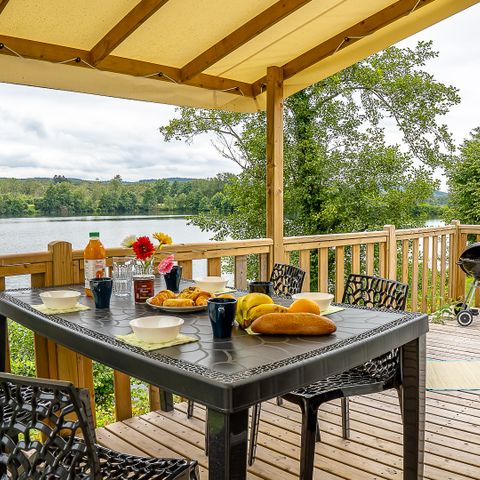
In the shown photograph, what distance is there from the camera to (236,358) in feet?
4.89

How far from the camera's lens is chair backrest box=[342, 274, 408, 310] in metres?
2.51

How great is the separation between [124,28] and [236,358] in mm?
2397

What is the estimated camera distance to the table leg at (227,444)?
127cm

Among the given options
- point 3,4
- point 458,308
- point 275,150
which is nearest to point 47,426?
point 3,4

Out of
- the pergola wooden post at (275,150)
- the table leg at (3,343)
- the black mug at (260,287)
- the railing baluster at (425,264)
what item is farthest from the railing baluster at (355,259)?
the table leg at (3,343)

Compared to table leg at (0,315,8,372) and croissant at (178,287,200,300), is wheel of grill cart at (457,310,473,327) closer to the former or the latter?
croissant at (178,287,200,300)

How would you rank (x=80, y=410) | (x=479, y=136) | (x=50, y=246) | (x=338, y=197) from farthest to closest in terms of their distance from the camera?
(x=479, y=136)
(x=338, y=197)
(x=50, y=246)
(x=80, y=410)

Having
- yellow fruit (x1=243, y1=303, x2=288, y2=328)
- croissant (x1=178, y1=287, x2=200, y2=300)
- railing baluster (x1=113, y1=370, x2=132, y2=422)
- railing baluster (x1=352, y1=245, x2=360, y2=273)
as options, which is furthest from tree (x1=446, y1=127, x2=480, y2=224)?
yellow fruit (x1=243, y1=303, x2=288, y2=328)

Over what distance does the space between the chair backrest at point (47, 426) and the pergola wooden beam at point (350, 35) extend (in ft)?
10.5

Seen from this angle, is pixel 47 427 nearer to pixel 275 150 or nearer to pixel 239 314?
pixel 239 314

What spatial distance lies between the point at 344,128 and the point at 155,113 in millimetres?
4289

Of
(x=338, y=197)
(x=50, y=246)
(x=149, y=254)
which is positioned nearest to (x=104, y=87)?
(x=50, y=246)

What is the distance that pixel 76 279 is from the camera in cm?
293

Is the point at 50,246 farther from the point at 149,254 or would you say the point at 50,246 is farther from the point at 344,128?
the point at 344,128
